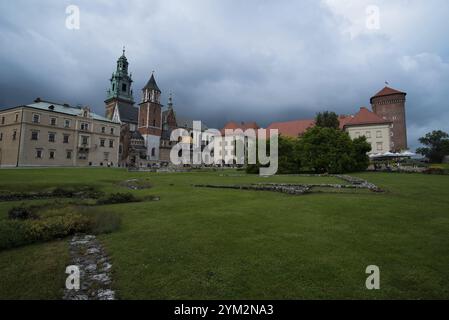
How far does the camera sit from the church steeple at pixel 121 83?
8669cm

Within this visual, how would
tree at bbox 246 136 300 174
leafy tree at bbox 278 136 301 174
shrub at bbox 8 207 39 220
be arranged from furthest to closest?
tree at bbox 246 136 300 174, leafy tree at bbox 278 136 301 174, shrub at bbox 8 207 39 220

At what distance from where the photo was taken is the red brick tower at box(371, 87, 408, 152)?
6994 cm

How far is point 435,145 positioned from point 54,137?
304ft

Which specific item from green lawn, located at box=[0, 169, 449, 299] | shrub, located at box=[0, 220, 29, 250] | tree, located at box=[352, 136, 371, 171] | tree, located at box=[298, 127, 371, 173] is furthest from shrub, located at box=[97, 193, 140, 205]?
tree, located at box=[352, 136, 371, 171]

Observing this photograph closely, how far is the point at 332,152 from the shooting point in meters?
38.0

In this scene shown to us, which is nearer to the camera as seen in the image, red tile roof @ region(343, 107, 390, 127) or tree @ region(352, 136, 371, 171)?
tree @ region(352, 136, 371, 171)

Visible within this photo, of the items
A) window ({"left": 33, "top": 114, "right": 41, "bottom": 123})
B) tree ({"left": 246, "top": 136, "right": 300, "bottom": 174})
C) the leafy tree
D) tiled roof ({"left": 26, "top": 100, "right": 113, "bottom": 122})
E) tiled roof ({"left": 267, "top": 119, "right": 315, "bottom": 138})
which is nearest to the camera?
the leafy tree

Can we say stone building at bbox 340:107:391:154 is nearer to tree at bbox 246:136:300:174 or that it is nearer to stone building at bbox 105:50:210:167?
tree at bbox 246:136:300:174

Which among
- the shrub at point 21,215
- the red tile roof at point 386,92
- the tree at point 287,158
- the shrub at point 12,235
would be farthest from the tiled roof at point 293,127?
the shrub at point 12,235

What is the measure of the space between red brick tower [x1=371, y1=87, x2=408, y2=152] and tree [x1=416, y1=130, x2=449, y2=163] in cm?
453

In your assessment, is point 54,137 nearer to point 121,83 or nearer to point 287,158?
point 121,83

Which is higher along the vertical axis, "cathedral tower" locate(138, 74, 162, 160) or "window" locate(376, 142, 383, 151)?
"cathedral tower" locate(138, 74, 162, 160)

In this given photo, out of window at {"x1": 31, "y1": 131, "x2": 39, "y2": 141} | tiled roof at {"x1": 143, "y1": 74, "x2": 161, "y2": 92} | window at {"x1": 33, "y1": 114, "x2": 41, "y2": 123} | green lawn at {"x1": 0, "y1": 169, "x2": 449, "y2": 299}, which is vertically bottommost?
green lawn at {"x1": 0, "y1": 169, "x2": 449, "y2": 299}

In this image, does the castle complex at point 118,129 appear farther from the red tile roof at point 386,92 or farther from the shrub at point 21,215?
the shrub at point 21,215
